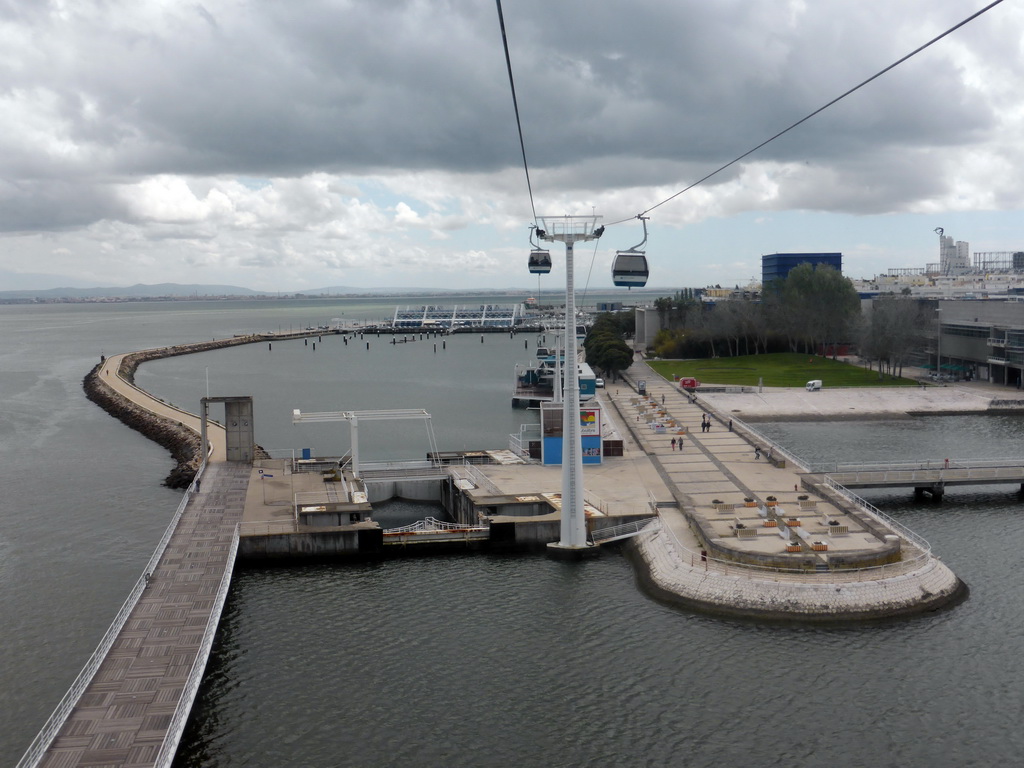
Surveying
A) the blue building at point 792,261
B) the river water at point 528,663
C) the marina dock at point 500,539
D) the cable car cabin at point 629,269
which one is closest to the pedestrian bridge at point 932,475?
the river water at point 528,663

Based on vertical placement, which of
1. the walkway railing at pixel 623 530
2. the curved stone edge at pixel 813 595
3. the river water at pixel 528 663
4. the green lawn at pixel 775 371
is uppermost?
the green lawn at pixel 775 371

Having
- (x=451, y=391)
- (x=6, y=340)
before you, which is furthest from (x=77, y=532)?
(x=6, y=340)

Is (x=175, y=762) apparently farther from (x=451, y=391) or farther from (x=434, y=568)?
(x=451, y=391)

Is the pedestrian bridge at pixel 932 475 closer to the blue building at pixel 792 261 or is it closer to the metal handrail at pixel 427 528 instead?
the metal handrail at pixel 427 528

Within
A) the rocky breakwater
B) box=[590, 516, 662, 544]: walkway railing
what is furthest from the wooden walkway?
the rocky breakwater

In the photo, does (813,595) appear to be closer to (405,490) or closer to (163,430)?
(405,490)
